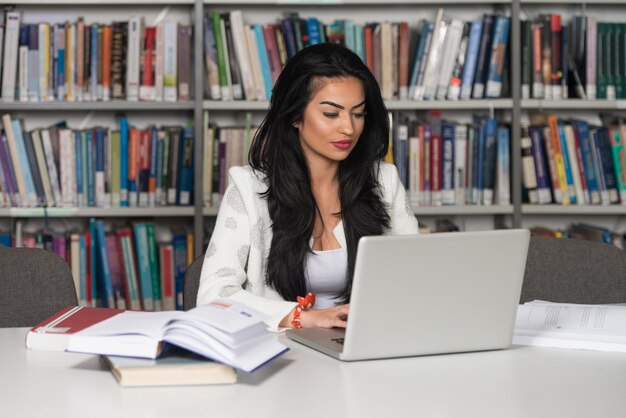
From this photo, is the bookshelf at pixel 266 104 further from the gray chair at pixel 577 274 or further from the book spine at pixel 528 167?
the gray chair at pixel 577 274

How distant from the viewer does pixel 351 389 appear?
1332 millimetres

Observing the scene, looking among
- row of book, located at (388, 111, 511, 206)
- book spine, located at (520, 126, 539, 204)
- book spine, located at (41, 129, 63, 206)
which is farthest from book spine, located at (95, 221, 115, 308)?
book spine, located at (520, 126, 539, 204)

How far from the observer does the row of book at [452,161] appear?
3359 mm

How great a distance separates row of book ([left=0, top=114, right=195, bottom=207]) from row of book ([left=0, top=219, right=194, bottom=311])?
12 cm

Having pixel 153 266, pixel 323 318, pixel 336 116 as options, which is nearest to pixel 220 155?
pixel 153 266

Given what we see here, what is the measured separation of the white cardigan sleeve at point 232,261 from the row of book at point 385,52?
1.18 m

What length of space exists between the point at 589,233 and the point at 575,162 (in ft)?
0.94

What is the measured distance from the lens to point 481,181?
133 inches

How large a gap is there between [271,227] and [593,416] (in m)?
1.08

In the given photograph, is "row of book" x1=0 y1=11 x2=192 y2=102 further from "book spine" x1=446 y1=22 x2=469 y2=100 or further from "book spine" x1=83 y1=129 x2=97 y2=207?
"book spine" x1=446 y1=22 x2=469 y2=100

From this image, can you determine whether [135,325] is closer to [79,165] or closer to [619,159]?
[79,165]

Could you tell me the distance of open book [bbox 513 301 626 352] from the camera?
5.25 feet

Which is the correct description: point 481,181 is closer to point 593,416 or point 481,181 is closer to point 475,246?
point 475,246

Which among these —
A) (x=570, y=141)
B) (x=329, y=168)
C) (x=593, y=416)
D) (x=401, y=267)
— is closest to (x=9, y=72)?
(x=329, y=168)
